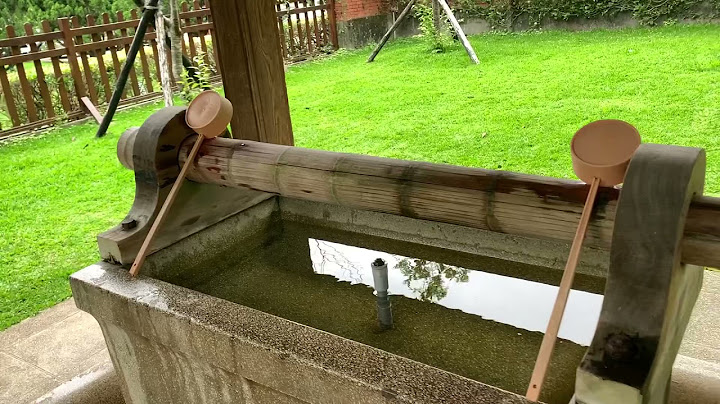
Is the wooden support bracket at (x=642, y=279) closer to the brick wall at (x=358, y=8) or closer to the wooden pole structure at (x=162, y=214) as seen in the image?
the wooden pole structure at (x=162, y=214)

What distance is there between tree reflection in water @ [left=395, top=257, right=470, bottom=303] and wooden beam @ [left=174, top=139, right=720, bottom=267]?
1.76 feet

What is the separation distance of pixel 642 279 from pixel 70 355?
267 cm

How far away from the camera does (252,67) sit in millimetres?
2686

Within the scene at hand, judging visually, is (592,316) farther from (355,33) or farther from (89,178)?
(355,33)

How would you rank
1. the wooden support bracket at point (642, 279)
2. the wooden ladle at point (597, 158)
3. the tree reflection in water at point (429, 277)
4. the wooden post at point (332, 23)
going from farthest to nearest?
1. the wooden post at point (332, 23)
2. the tree reflection in water at point (429, 277)
3. the wooden ladle at point (597, 158)
4. the wooden support bracket at point (642, 279)

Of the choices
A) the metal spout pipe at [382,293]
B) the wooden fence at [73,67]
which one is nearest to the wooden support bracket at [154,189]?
the metal spout pipe at [382,293]

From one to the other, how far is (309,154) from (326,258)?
2.26ft

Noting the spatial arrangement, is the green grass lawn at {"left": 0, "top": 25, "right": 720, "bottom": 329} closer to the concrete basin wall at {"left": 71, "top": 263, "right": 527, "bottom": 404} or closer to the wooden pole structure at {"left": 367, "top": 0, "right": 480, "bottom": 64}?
the wooden pole structure at {"left": 367, "top": 0, "right": 480, "bottom": 64}

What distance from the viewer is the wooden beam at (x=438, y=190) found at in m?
1.24

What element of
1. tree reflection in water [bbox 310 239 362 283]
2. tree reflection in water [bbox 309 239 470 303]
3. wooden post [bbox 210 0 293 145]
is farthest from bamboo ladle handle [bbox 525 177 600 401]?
wooden post [bbox 210 0 293 145]

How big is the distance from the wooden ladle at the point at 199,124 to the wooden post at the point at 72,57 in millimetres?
6555

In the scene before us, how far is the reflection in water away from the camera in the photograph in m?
1.81

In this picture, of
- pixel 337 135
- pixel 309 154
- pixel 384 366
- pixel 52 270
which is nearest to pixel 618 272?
pixel 384 366

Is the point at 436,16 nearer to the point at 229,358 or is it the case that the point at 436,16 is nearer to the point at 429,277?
the point at 429,277
